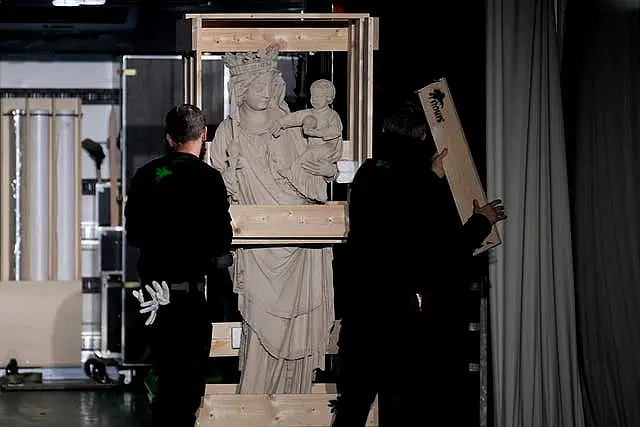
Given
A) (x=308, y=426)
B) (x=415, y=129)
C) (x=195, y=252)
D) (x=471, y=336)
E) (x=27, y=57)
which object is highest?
(x=27, y=57)

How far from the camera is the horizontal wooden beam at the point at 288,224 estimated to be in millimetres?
5500

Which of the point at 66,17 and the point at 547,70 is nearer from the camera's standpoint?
the point at 547,70

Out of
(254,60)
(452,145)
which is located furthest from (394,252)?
(254,60)

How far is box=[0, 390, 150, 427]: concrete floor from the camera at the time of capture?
21.8 ft

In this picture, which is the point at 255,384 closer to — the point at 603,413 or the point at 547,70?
the point at 603,413

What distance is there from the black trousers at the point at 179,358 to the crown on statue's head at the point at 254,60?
116 cm

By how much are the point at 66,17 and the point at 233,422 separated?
151 inches

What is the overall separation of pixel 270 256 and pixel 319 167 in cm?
47

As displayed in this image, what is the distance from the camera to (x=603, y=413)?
535 cm

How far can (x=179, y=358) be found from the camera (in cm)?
496

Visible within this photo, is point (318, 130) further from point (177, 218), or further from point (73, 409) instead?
point (73, 409)

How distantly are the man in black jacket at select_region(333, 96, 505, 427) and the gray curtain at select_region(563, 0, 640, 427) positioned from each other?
19.6 inches

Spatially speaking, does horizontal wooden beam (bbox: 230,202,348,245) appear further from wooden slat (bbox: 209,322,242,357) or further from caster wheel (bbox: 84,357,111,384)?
caster wheel (bbox: 84,357,111,384)

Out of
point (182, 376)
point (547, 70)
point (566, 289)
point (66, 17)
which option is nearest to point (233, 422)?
point (182, 376)
